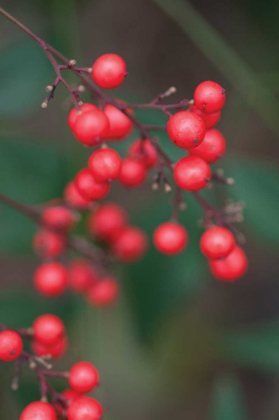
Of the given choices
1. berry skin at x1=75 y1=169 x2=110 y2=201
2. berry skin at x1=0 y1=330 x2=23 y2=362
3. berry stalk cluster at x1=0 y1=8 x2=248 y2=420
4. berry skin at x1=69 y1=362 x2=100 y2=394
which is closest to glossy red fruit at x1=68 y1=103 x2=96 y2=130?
berry stalk cluster at x1=0 y1=8 x2=248 y2=420

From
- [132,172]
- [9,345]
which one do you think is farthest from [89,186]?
[9,345]

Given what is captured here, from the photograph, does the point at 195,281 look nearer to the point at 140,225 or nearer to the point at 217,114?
the point at 140,225

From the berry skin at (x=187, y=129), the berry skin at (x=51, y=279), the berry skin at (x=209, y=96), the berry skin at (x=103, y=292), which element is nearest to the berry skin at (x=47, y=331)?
the berry skin at (x=51, y=279)

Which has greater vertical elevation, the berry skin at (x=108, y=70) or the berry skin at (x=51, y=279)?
the berry skin at (x=108, y=70)

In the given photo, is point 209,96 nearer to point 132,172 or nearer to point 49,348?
point 132,172

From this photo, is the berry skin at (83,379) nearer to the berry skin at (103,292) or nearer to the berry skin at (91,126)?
the berry skin at (91,126)

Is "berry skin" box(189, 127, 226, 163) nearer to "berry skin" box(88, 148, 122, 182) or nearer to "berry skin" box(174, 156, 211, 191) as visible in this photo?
"berry skin" box(174, 156, 211, 191)

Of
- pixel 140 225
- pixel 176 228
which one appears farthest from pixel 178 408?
pixel 176 228
